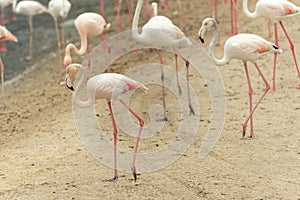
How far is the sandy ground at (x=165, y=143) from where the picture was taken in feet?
15.9

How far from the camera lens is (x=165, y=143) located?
19.1 ft

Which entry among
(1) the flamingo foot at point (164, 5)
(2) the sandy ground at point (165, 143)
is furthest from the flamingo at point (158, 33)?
(1) the flamingo foot at point (164, 5)

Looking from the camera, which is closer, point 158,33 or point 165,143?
point 165,143

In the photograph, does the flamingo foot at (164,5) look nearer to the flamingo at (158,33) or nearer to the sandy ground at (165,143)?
the sandy ground at (165,143)

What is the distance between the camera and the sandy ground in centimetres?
484

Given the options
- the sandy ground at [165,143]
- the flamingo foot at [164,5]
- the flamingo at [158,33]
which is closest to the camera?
the sandy ground at [165,143]

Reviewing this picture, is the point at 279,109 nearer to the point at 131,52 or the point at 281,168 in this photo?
the point at 281,168

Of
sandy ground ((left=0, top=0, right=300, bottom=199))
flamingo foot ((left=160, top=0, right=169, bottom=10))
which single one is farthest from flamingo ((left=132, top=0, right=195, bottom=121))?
flamingo foot ((left=160, top=0, right=169, bottom=10))

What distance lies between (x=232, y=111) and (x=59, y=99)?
2.06 meters

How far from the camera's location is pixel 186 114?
651 centimetres

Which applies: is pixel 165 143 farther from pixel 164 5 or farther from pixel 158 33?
pixel 164 5

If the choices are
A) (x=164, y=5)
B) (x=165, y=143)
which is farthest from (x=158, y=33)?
(x=164, y=5)

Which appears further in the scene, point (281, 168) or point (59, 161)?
point (59, 161)

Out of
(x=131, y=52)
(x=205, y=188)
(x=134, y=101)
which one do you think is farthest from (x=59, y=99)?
(x=205, y=188)
